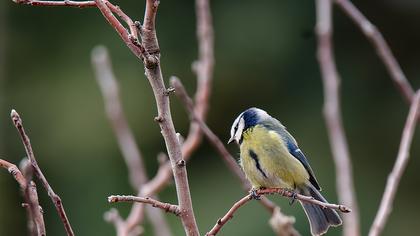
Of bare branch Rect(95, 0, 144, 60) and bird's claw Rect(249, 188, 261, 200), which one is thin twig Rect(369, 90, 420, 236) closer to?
bird's claw Rect(249, 188, 261, 200)

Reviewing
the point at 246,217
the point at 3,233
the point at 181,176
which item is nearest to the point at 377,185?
the point at 246,217

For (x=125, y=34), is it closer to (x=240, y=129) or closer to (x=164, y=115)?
(x=164, y=115)

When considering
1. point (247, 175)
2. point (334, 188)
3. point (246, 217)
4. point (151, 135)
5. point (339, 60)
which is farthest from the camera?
point (339, 60)

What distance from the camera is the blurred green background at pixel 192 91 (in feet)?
25.2

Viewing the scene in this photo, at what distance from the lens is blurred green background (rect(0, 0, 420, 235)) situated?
7676 mm

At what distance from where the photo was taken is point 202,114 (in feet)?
7.73

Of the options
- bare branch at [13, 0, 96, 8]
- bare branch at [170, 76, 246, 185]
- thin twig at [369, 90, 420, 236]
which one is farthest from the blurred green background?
bare branch at [13, 0, 96, 8]

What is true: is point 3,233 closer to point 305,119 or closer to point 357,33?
point 305,119

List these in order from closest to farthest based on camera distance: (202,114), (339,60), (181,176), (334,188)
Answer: (181,176) < (202,114) < (334,188) < (339,60)

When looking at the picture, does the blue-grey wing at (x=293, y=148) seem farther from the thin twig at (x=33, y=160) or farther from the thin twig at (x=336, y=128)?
the thin twig at (x=33, y=160)

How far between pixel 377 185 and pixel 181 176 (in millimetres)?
6404

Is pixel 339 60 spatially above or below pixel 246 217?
above

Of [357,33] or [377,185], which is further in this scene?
[357,33]

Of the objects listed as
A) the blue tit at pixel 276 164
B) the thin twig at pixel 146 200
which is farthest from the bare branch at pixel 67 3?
the blue tit at pixel 276 164
